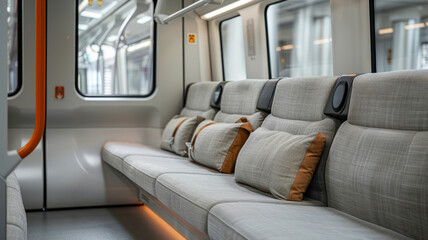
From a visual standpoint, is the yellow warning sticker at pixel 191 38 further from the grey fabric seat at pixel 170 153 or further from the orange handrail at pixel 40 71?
the orange handrail at pixel 40 71

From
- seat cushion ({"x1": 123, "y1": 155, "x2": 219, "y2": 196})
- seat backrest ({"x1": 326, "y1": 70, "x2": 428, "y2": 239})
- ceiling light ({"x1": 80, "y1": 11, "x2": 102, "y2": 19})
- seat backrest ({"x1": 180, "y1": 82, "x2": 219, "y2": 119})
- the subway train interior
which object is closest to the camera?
seat backrest ({"x1": 326, "y1": 70, "x2": 428, "y2": 239})

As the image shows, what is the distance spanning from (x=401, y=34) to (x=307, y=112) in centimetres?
66

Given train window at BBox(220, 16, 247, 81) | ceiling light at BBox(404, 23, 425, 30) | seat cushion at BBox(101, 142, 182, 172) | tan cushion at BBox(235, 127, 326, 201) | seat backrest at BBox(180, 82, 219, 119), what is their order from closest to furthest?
tan cushion at BBox(235, 127, 326, 201)
ceiling light at BBox(404, 23, 425, 30)
seat cushion at BBox(101, 142, 182, 172)
seat backrest at BBox(180, 82, 219, 119)
train window at BBox(220, 16, 247, 81)

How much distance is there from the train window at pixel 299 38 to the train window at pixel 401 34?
1.70ft

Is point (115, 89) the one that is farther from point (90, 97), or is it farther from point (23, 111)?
point (23, 111)

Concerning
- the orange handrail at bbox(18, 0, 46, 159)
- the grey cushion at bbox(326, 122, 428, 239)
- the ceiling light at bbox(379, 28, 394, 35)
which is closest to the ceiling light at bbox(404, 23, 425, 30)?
the ceiling light at bbox(379, 28, 394, 35)

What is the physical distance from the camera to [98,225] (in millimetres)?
4020

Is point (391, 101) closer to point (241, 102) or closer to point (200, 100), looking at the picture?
point (241, 102)

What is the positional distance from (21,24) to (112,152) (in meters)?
1.43

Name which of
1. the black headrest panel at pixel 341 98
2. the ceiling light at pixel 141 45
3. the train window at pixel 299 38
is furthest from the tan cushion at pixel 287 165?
the ceiling light at pixel 141 45

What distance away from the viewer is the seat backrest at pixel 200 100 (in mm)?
4371

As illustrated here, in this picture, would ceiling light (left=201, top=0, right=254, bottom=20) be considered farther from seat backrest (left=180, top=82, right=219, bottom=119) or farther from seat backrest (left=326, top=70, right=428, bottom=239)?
seat backrest (left=326, top=70, right=428, bottom=239)

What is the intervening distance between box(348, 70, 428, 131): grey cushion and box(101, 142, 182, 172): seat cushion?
2.07 meters

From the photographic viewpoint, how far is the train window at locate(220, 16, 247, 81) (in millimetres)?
4574
